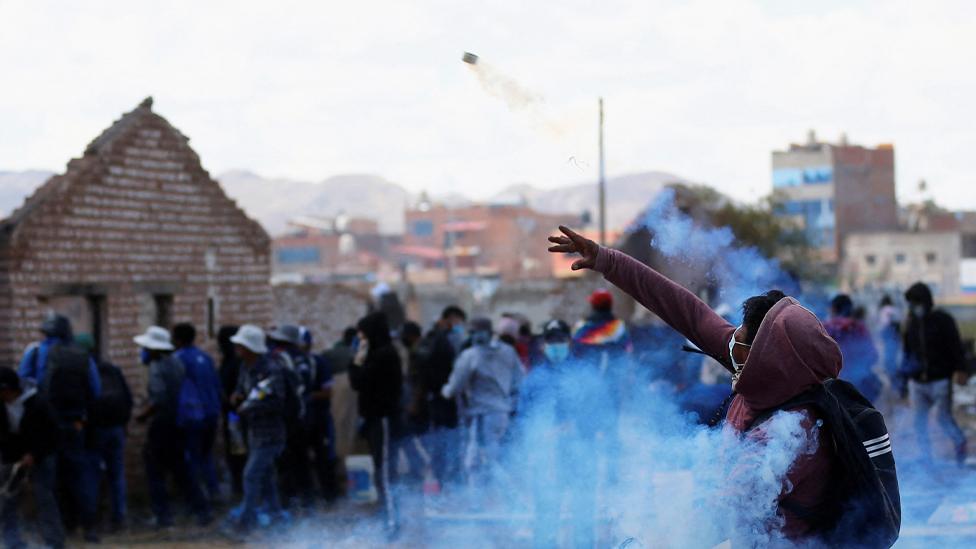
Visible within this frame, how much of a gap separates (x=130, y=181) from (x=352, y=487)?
166 inches

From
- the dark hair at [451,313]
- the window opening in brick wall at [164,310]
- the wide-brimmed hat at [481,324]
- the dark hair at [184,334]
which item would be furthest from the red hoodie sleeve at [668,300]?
the window opening in brick wall at [164,310]

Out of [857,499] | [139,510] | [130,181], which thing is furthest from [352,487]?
[857,499]

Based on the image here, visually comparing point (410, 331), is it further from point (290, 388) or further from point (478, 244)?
point (478, 244)

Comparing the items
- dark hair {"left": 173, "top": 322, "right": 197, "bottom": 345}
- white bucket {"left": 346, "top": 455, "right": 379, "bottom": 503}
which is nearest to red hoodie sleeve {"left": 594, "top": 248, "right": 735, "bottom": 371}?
dark hair {"left": 173, "top": 322, "right": 197, "bottom": 345}

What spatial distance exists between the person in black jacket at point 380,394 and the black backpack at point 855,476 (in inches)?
248

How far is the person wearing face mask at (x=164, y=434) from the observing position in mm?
10555

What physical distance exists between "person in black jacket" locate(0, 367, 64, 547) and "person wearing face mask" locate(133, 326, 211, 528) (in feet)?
5.28

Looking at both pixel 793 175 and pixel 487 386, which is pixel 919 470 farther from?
pixel 793 175

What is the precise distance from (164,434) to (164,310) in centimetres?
379

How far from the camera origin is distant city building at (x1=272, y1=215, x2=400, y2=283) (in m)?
91.8

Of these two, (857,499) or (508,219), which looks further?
(508,219)

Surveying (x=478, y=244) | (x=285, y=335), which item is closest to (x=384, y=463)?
(x=285, y=335)

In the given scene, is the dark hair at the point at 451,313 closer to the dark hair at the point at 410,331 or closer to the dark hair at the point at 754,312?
the dark hair at the point at 410,331

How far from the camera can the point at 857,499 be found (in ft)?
13.0
